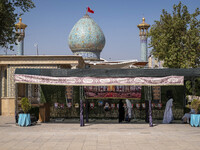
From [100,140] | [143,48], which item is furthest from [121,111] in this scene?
[143,48]

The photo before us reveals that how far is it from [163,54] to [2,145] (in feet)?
56.6

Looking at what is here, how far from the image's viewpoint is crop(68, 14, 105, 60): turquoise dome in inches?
1551

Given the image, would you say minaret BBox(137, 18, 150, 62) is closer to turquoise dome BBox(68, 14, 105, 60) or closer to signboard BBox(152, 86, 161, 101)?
turquoise dome BBox(68, 14, 105, 60)

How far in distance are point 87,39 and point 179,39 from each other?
Result: 53.9ft

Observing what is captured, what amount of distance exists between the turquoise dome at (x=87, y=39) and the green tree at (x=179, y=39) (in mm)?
14859

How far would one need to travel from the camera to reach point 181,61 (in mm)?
24562

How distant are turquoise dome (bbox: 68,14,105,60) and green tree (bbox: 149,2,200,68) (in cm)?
1486

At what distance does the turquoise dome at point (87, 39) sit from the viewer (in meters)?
39.4

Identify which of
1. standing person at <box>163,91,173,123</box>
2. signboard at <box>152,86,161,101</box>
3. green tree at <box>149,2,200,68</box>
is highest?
green tree at <box>149,2,200,68</box>

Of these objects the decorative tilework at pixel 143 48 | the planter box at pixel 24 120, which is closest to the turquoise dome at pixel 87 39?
the decorative tilework at pixel 143 48

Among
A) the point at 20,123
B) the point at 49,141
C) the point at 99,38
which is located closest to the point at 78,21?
the point at 99,38

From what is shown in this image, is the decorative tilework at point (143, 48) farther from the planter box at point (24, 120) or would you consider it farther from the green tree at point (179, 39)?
the planter box at point (24, 120)

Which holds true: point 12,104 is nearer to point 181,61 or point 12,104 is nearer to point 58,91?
point 58,91

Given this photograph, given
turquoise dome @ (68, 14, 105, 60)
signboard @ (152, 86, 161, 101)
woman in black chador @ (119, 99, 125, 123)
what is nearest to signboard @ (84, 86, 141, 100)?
woman in black chador @ (119, 99, 125, 123)
